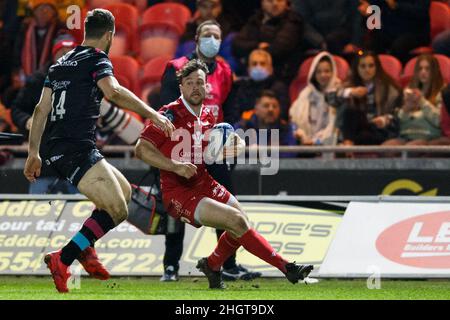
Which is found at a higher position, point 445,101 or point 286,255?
point 445,101

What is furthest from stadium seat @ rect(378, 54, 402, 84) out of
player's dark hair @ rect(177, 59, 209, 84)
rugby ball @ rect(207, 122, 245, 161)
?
player's dark hair @ rect(177, 59, 209, 84)

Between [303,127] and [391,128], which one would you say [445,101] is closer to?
[391,128]

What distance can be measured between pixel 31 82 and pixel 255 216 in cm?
325

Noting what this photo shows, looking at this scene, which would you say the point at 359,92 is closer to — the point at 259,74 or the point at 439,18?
the point at 259,74

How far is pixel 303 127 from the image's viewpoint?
15727 millimetres

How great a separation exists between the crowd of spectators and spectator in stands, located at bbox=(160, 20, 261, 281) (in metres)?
0.22

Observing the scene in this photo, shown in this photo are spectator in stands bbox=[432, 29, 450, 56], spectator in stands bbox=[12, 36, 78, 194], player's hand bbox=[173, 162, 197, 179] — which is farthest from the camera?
spectator in stands bbox=[432, 29, 450, 56]

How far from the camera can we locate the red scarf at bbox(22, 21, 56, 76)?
57.6ft

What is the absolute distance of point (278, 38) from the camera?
16734 millimetres

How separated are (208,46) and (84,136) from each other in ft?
7.79

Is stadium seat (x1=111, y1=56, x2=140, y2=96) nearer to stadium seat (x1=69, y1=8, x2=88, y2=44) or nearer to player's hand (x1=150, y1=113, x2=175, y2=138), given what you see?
stadium seat (x1=69, y1=8, x2=88, y2=44)

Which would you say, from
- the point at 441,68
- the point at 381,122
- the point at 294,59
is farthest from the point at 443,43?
the point at 294,59

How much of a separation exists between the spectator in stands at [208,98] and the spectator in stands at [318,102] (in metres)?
2.62

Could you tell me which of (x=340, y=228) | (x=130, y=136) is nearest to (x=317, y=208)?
(x=340, y=228)
